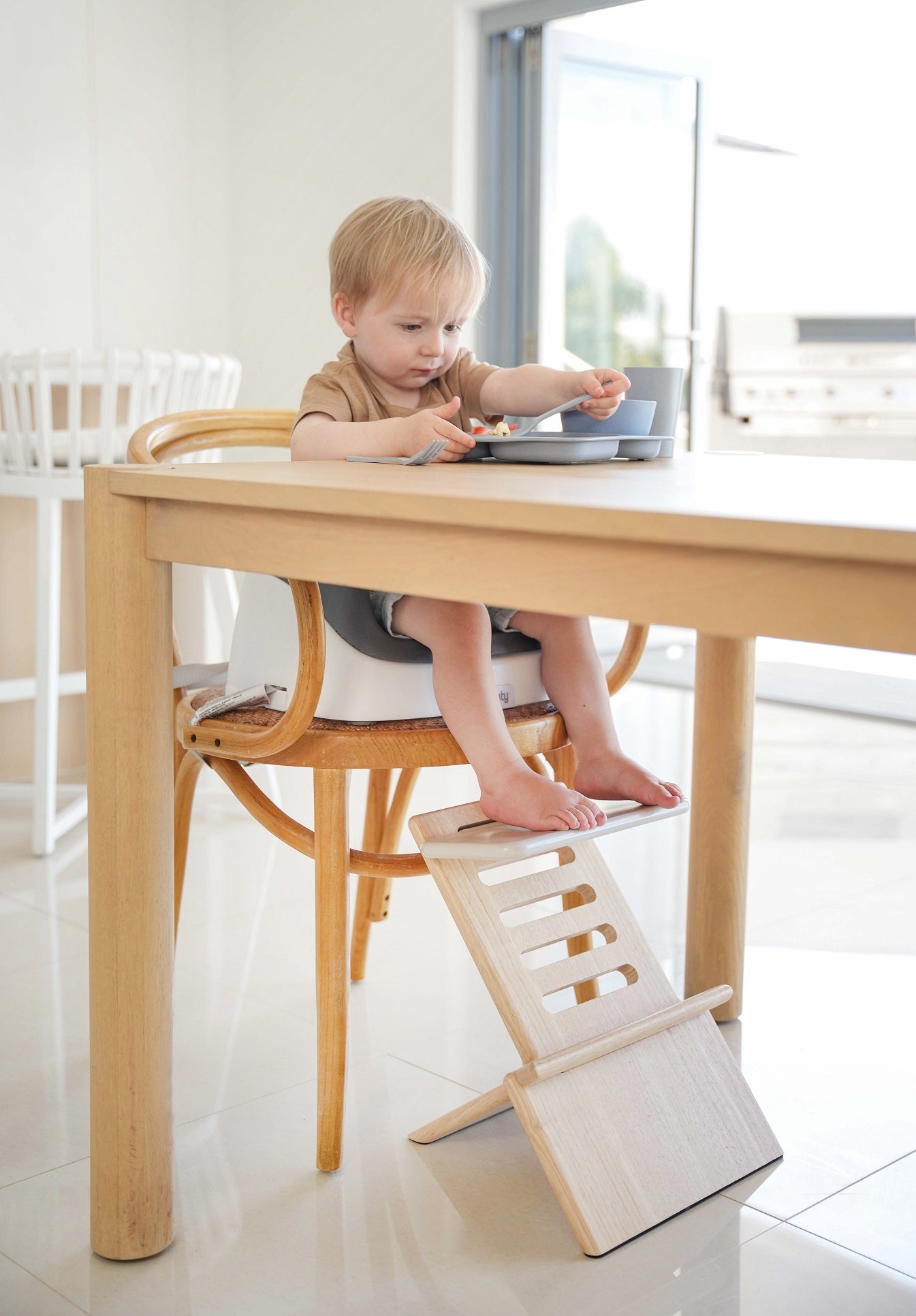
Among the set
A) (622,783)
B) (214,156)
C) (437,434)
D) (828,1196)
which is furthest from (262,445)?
(214,156)

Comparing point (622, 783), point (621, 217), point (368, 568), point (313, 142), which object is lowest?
point (622, 783)

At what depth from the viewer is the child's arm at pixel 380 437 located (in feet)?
3.82

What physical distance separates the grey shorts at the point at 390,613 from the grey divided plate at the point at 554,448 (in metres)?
0.14

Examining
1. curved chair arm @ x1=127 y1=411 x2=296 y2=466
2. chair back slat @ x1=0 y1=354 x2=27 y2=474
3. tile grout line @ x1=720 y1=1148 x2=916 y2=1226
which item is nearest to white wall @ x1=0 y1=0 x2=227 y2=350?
chair back slat @ x1=0 y1=354 x2=27 y2=474

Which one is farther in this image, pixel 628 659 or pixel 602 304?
pixel 602 304

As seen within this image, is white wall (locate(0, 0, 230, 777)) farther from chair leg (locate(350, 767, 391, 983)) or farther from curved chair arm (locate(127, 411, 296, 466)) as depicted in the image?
chair leg (locate(350, 767, 391, 983))

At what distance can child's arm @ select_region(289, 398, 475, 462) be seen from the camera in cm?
117

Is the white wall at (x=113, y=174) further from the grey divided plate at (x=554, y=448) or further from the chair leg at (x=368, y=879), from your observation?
the grey divided plate at (x=554, y=448)

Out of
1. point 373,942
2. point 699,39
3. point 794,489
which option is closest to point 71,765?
point 373,942

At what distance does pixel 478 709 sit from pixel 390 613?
13cm

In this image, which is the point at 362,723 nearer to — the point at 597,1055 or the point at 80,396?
the point at 597,1055

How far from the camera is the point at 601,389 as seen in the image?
1.29 metres

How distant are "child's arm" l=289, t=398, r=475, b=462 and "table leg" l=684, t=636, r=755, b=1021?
20.0 inches

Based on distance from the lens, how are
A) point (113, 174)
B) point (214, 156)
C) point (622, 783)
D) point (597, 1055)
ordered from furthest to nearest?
1. point (214, 156)
2. point (113, 174)
3. point (622, 783)
4. point (597, 1055)
